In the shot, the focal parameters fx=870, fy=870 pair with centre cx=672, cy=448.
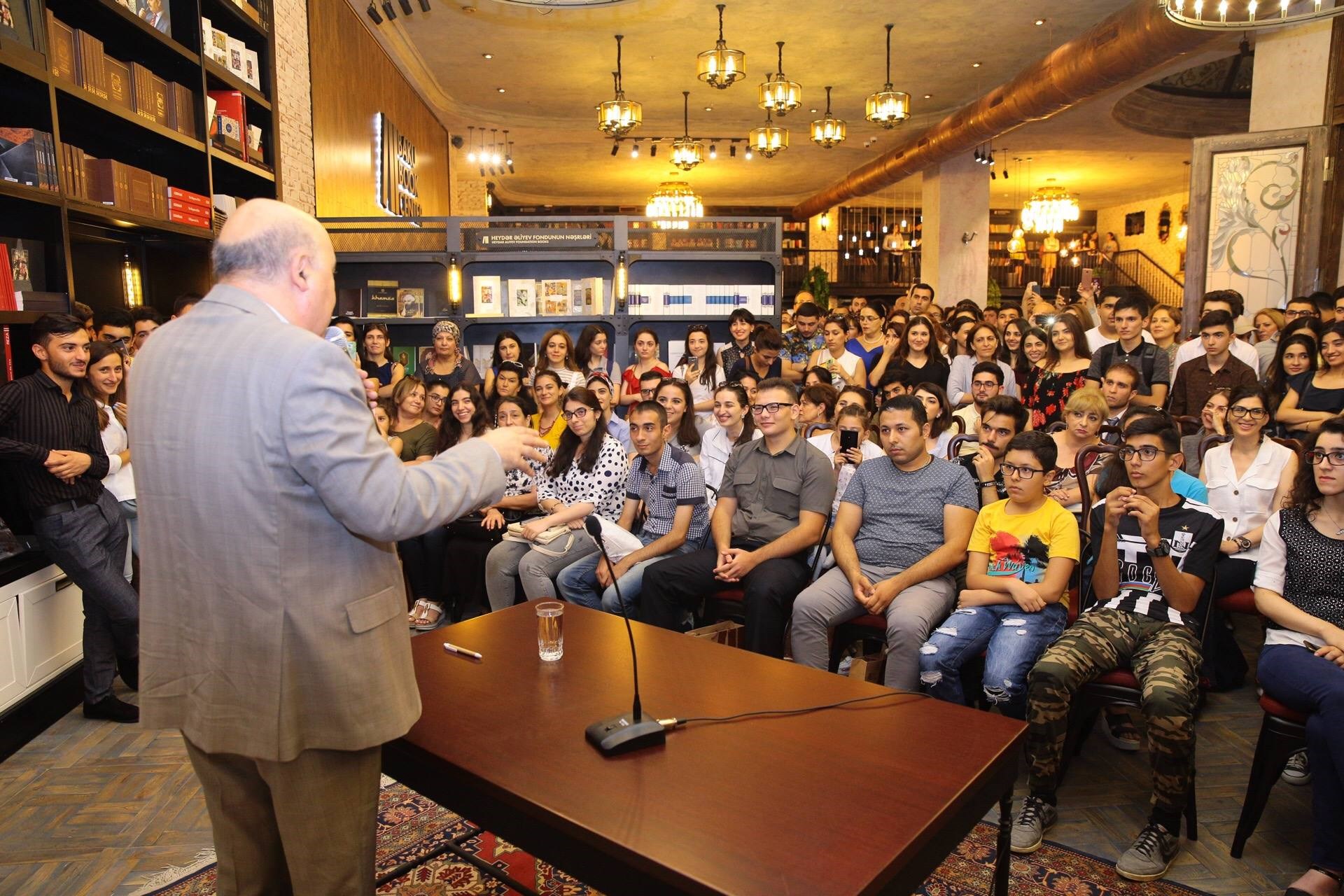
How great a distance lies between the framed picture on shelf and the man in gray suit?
5.68m

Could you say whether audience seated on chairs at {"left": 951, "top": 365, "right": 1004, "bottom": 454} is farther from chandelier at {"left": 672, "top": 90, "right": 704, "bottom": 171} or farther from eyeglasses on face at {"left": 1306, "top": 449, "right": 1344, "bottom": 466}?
chandelier at {"left": 672, "top": 90, "right": 704, "bottom": 171}

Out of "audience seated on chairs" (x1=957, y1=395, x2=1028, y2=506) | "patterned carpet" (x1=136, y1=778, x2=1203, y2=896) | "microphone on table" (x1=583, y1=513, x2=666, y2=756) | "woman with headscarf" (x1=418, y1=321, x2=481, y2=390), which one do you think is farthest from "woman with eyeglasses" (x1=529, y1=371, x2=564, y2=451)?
"microphone on table" (x1=583, y1=513, x2=666, y2=756)

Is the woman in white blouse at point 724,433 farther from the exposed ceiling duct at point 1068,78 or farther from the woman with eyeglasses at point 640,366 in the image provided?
the exposed ceiling duct at point 1068,78

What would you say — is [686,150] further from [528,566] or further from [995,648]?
[995,648]

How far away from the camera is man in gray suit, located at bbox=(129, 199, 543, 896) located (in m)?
1.35

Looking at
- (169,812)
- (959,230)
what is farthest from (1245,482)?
(959,230)

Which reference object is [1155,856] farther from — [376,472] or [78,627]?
[78,627]

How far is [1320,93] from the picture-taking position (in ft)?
20.7

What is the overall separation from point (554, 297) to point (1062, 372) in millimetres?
3978

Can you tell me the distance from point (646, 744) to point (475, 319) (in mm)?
5725

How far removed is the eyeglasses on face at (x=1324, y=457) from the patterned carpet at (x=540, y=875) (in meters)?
1.27

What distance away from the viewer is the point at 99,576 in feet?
11.3

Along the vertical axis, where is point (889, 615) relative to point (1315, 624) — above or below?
below

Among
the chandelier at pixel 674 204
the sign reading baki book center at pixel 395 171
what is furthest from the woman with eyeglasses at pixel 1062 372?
the chandelier at pixel 674 204
